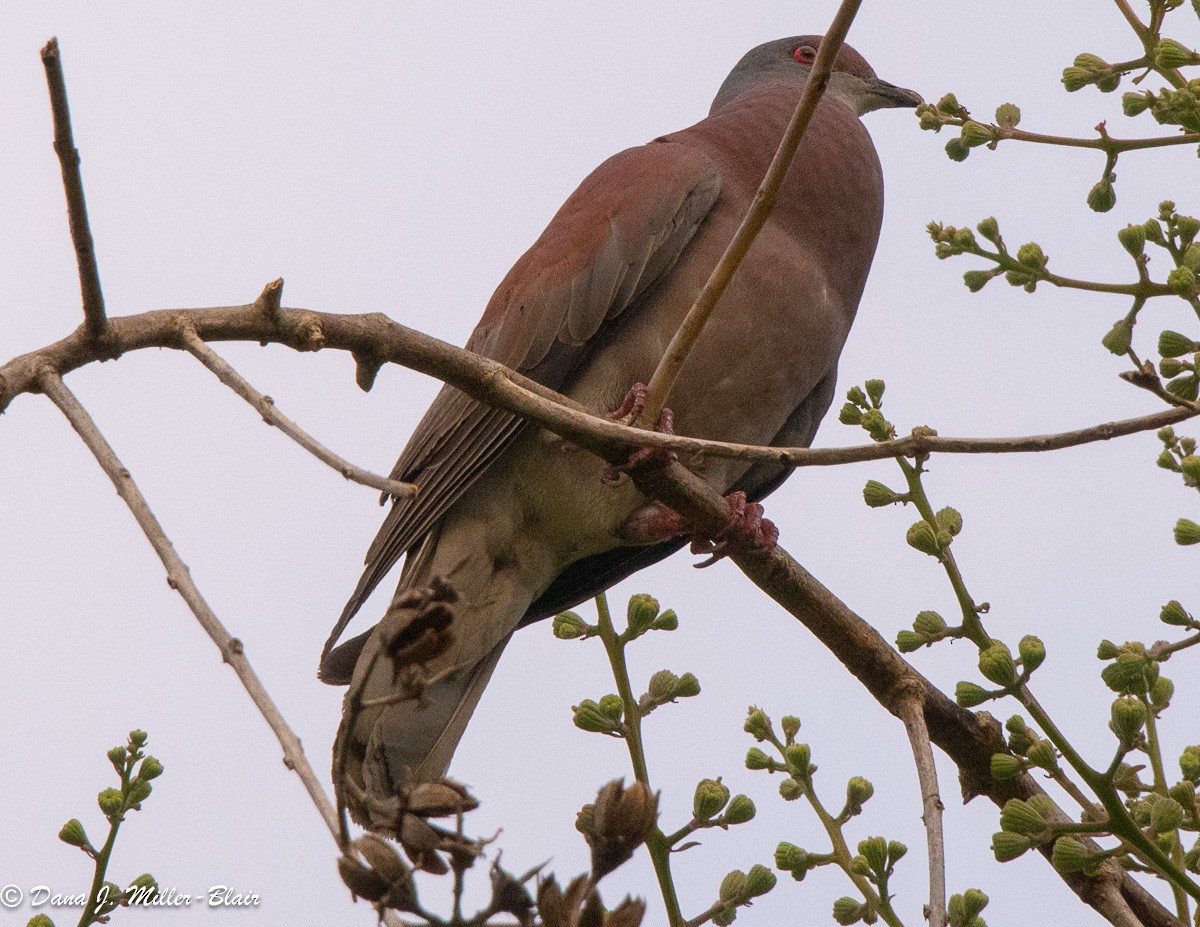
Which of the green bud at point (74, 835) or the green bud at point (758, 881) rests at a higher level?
the green bud at point (74, 835)

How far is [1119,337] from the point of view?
252 centimetres

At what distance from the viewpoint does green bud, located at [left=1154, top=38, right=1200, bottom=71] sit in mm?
2500

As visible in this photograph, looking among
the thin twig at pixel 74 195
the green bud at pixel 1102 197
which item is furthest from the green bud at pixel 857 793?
the thin twig at pixel 74 195

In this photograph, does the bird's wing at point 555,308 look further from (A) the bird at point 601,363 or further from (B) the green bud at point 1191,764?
(B) the green bud at point 1191,764

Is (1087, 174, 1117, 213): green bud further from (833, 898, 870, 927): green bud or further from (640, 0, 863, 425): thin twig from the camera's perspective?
(833, 898, 870, 927): green bud

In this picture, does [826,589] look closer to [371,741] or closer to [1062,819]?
[1062,819]

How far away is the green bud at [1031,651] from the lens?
2400 millimetres

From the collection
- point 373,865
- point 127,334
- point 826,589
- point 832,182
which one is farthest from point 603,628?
point 832,182

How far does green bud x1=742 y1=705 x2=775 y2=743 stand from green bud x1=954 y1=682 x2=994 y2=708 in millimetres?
391

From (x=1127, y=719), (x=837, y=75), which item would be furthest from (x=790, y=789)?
(x=837, y=75)

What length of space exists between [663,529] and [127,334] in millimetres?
2220

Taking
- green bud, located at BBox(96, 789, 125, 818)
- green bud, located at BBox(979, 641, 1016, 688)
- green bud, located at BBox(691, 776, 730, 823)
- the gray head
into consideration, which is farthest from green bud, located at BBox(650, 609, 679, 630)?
the gray head

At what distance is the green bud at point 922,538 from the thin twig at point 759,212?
0.49m

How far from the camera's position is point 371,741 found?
4.00 metres
